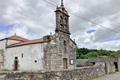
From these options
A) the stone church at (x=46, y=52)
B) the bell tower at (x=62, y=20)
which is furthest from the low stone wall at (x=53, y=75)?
Result: the bell tower at (x=62, y=20)

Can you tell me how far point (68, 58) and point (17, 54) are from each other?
822 cm

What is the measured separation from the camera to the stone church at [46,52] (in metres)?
23.1

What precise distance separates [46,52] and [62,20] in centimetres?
593

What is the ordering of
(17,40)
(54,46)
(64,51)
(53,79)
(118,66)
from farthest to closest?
(17,40)
(118,66)
(64,51)
(54,46)
(53,79)

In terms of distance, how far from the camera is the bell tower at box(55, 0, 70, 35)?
24.8 m

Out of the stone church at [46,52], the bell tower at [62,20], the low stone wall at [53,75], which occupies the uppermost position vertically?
the bell tower at [62,20]

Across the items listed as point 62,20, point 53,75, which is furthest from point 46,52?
point 53,75

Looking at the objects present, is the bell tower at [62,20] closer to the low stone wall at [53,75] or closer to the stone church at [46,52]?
the stone church at [46,52]

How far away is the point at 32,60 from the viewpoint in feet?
79.8

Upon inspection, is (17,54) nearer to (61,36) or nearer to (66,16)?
(61,36)

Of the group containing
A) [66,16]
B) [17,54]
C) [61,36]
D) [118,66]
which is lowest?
[118,66]

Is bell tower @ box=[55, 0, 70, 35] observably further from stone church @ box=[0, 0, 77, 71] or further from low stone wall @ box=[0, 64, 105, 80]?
low stone wall @ box=[0, 64, 105, 80]

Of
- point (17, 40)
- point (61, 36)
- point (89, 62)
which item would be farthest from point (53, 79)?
point (17, 40)

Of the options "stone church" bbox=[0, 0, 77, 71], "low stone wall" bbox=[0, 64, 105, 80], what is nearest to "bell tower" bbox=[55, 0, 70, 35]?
"stone church" bbox=[0, 0, 77, 71]
